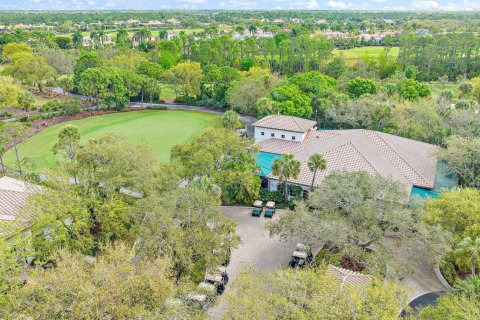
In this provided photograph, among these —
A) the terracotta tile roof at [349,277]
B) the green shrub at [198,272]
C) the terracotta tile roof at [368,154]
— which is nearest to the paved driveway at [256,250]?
the green shrub at [198,272]

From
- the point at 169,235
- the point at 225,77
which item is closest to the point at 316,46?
the point at 225,77

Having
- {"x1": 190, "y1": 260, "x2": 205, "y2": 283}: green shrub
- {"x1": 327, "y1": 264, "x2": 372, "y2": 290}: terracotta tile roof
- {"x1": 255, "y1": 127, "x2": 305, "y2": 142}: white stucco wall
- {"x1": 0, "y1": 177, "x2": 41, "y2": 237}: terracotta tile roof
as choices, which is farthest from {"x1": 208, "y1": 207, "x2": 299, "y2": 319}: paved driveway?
{"x1": 0, "y1": 177, "x2": 41, "y2": 237}: terracotta tile roof

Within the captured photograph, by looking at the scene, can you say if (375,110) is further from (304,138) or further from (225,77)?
(225,77)

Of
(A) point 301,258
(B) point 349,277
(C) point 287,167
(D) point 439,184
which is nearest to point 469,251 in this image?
(B) point 349,277

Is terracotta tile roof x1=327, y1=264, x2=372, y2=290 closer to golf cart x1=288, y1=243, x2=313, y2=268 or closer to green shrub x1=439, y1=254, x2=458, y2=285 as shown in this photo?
golf cart x1=288, y1=243, x2=313, y2=268

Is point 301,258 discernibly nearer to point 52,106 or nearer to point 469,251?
point 469,251

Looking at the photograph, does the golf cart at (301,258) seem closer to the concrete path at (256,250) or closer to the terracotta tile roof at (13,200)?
the concrete path at (256,250)
